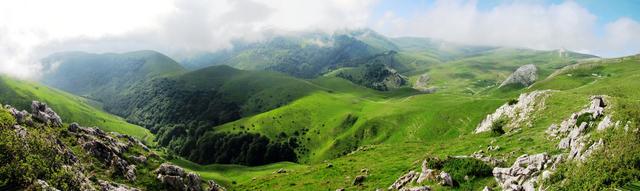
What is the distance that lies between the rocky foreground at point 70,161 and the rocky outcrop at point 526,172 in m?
59.1

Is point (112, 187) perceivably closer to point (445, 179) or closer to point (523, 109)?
point (445, 179)

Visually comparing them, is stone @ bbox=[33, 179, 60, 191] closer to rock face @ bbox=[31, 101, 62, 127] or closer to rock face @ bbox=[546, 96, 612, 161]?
rock face @ bbox=[31, 101, 62, 127]

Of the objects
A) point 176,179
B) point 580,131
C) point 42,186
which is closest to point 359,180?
point 176,179

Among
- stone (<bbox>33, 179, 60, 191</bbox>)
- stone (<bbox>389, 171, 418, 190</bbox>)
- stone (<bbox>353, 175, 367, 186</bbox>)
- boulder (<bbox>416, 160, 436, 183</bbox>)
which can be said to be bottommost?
stone (<bbox>353, 175, 367, 186</bbox>)

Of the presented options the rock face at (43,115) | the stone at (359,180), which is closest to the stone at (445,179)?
the stone at (359,180)

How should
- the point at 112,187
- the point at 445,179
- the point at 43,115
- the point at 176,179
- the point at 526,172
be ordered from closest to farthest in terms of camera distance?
the point at 526,172 → the point at 445,179 → the point at 112,187 → the point at 43,115 → the point at 176,179

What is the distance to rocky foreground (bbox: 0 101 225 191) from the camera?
60062 millimetres

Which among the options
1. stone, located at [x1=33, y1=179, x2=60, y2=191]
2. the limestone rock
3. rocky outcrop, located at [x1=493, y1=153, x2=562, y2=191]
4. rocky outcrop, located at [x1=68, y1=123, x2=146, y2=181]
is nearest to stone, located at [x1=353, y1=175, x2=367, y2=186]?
the limestone rock

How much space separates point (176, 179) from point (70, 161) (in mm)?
20717

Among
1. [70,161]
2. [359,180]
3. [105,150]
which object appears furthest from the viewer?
[359,180]

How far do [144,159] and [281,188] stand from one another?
32274 millimetres

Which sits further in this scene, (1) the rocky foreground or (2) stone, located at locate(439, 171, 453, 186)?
(2) stone, located at locate(439, 171, 453, 186)

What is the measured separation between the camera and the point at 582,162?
49.8 m

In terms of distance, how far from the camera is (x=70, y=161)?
2864 inches
